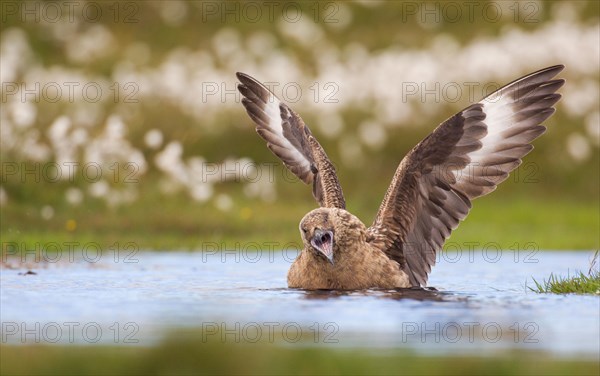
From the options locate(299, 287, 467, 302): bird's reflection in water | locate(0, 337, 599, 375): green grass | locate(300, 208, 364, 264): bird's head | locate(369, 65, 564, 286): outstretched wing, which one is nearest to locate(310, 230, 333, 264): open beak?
locate(300, 208, 364, 264): bird's head

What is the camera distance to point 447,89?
71.1 ft

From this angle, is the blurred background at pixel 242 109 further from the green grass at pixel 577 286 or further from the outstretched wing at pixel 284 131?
the green grass at pixel 577 286

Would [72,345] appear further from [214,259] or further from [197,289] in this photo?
[214,259]

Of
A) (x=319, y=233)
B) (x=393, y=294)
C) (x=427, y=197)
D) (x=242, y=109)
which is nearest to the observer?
(x=393, y=294)

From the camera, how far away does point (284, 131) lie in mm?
12391

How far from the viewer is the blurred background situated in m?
16.1

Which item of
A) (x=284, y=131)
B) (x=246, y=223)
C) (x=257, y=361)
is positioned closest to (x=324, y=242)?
(x=284, y=131)

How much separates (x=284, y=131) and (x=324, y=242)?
101 inches

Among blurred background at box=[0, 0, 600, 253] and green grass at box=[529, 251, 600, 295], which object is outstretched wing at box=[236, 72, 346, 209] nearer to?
green grass at box=[529, 251, 600, 295]

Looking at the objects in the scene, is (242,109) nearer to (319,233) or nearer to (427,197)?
(427,197)

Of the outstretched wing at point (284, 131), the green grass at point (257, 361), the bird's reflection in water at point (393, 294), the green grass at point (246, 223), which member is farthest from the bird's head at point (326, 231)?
the green grass at point (246, 223)

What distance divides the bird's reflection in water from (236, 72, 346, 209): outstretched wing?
190 centimetres

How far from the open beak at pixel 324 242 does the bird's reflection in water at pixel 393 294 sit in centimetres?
31

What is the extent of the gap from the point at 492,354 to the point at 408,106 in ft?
45.4
